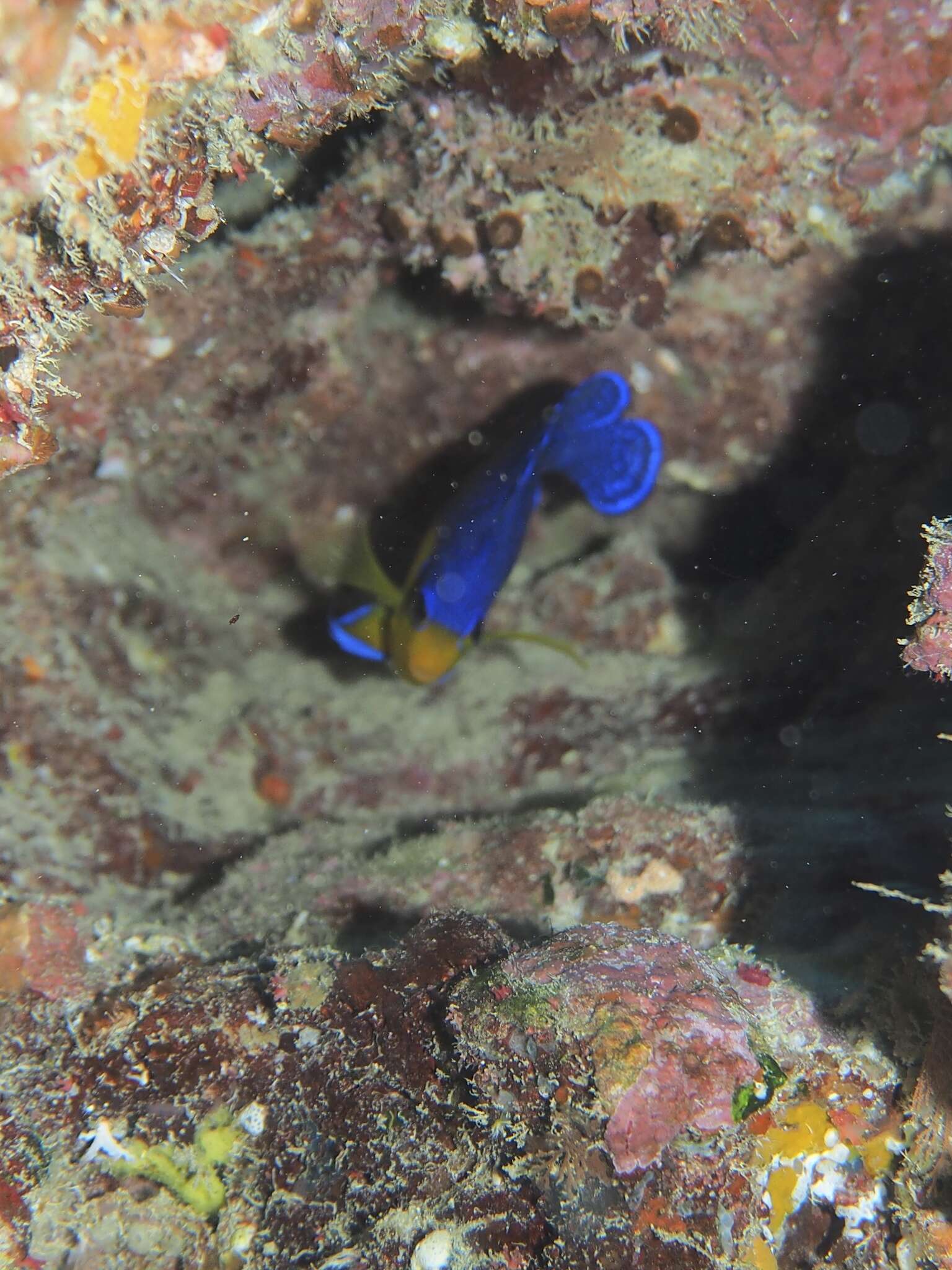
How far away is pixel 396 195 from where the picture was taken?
11.5 ft

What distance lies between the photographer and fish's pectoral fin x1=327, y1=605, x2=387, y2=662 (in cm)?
377

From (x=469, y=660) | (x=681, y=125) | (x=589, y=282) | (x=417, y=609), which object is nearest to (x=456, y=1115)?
(x=417, y=609)

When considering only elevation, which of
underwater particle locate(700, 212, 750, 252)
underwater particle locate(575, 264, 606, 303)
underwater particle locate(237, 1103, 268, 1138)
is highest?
underwater particle locate(575, 264, 606, 303)

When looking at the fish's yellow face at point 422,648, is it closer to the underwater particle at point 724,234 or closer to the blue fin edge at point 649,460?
the blue fin edge at point 649,460

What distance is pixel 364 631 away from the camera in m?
3.78

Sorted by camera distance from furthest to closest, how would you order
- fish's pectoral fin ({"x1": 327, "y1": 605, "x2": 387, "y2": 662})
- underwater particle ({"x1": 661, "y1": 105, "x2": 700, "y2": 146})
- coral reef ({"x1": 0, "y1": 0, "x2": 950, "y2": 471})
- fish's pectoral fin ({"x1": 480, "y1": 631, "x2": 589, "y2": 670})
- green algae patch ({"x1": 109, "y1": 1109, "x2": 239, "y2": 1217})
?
fish's pectoral fin ({"x1": 480, "y1": 631, "x2": 589, "y2": 670}) < fish's pectoral fin ({"x1": 327, "y1": 605, "x2": 387, "y2": 662}) < underwater particle ({"x1": 661, "y1": 105, "x2": 700, "y2": 146}) < green algae patch ({"x1": 109, "y1": 1109, "x2": 239, "y2": 1217}) < coral reef ({"x1": 0, "y1": 0, "x2": 950, "y2": 471})

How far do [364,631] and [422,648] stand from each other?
0.52m

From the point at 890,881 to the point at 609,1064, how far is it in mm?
1872

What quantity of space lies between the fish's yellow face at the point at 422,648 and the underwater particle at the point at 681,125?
7.50 ft

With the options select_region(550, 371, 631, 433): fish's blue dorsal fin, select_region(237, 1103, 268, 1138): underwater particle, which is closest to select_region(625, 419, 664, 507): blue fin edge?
select_region(550, 371, 631, 433): fish's blue dorsal fin

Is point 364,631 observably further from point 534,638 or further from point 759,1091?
point 759,1091

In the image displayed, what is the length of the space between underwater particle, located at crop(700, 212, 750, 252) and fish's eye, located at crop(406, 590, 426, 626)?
2.07 m

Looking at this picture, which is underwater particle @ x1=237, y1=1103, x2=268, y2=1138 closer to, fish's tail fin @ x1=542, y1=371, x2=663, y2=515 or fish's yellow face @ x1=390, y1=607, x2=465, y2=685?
fish's yellow face @ x1=390, y1=607, x2=465, y2=685

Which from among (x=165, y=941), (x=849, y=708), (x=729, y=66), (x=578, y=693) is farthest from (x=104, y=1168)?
(x=729, y=66)
